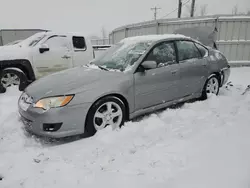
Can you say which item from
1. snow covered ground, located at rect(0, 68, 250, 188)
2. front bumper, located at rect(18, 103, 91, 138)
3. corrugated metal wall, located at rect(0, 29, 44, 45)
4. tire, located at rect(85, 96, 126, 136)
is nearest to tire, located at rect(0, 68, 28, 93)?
snow covered ground, located at rect(0, 68, 250, 188)

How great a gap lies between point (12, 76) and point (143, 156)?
14.5 ft

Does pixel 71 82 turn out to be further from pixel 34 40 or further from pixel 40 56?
pixel 34 40

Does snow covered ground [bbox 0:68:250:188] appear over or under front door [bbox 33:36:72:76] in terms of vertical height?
under

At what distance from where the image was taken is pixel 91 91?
308 cm

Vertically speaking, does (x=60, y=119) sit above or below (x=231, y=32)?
below

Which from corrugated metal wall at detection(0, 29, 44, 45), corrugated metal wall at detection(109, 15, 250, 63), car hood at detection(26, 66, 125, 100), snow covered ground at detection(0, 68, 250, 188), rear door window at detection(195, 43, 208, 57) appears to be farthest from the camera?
Result: corrugated metal wall at detection(0, 29, 44, 45)

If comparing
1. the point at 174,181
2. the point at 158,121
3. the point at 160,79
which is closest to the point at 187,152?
the point at 174,181

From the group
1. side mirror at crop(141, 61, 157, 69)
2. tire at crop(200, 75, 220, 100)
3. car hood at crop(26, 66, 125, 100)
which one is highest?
side mirror at crop(141, 61, 157, 69)

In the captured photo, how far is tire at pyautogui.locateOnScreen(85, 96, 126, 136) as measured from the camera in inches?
122

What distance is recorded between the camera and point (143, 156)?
8.67 ft

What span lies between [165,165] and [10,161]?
6.02 feet

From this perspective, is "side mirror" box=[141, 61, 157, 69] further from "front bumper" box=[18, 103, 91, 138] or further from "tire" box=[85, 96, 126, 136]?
"front bumper" box=[18, 103, 91, 138]

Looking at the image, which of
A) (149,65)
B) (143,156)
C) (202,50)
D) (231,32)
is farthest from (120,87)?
(231,32)

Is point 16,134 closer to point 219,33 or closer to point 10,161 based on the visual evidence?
point 10,161
